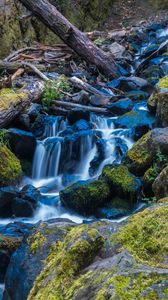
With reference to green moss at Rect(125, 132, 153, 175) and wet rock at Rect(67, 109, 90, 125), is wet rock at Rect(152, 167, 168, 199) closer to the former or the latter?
green moss at Rect(125, 132, 153, 175)

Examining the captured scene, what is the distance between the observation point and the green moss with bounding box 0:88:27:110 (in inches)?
304

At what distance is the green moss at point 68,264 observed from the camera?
2.19 m

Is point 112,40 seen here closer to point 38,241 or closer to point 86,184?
point 86,184

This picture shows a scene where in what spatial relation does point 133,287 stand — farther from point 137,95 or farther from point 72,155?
point 137,95

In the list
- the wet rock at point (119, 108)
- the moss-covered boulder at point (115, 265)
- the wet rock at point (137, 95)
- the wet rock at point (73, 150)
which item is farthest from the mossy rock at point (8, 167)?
the moss-covered boulder at point (115, 265)

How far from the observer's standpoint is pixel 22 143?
25.0 ft

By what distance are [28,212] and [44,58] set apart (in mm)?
5618

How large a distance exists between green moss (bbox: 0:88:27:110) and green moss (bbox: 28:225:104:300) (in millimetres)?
5506

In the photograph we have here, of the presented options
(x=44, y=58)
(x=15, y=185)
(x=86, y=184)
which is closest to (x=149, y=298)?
(x=86, y=184)

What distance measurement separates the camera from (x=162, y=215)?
2.51 metres

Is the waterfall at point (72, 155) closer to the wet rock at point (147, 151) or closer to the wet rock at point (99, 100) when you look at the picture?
the wet rock at point (147, 151)

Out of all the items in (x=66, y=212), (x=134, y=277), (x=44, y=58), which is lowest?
(x=66, y=212)

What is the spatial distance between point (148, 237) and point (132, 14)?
52.5 ft

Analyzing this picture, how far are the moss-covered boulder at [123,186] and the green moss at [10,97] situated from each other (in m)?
2.50
